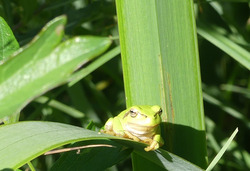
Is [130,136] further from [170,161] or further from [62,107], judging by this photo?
[62,107]

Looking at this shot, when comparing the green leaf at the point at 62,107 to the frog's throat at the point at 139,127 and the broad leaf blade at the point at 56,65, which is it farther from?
the broad leaf blade at the point at 56,65

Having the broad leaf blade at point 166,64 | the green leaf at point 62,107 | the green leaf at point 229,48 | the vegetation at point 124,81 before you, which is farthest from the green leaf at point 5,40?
the green leaf at point 62,107

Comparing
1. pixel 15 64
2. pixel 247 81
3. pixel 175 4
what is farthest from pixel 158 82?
pixel 247 81

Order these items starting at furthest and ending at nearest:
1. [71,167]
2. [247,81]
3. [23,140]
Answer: [247,81]
[71,167]
[23,140]

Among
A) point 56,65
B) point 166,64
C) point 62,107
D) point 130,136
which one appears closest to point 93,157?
point 130,136

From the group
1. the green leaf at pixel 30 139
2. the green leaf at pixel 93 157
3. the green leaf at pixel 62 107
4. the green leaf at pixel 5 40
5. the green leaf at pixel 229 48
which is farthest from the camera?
the green leaf at pixel 62 107

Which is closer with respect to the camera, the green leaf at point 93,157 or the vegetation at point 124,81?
the vegetation at point 124,81

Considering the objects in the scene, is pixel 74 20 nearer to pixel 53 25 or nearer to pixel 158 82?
pixel 158 82
